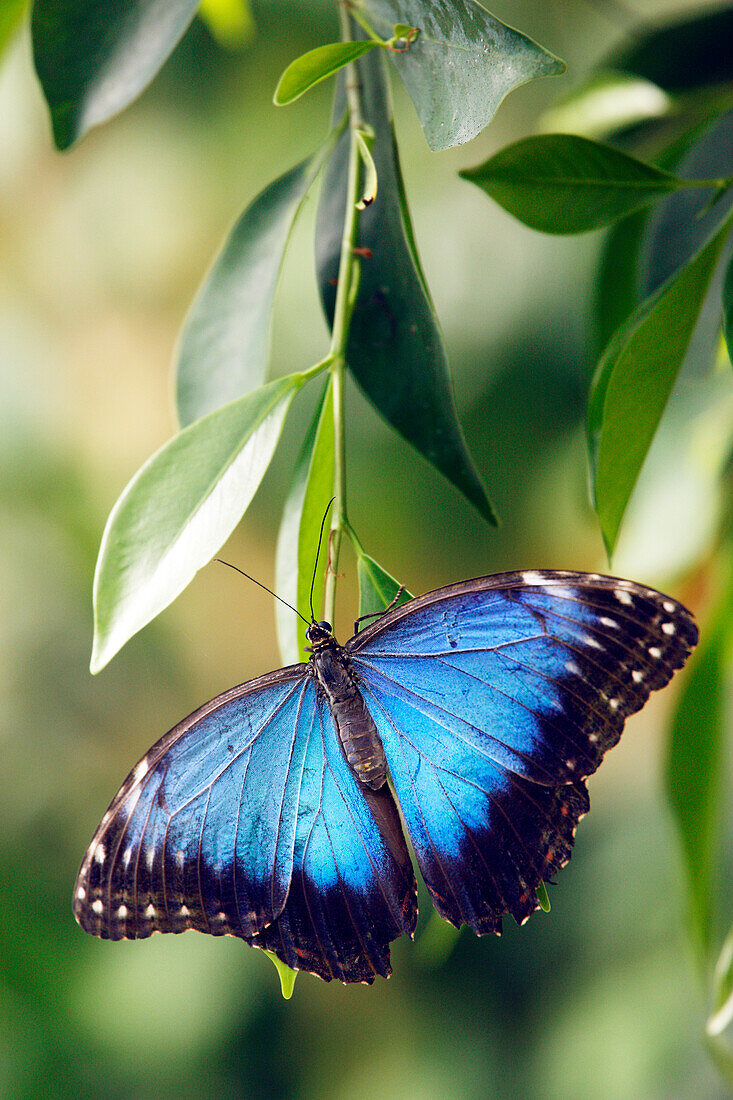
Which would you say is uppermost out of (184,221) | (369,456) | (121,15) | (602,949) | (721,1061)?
(184,221)

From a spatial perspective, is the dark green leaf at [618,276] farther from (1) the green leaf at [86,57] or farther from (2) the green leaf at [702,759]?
(1) the green leaf at [86,57]

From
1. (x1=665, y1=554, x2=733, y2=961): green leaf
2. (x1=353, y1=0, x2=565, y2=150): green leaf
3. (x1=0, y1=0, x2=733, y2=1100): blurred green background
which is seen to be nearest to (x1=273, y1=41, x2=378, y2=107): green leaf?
(x1=353, y1=0, x2=565, y2=150): green leaf

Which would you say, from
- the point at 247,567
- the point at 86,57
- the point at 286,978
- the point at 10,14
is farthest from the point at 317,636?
the point at 247,567

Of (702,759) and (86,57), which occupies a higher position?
(86,57)

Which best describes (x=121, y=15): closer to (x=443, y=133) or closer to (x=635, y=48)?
(x=443, y=133)

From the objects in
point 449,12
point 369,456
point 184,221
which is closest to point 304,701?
point 449,12

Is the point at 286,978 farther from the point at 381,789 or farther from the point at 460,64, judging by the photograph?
the point at 460,64

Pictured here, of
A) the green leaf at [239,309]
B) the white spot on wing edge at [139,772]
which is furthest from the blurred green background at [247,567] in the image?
the white spot on wing edge at [139,772]
